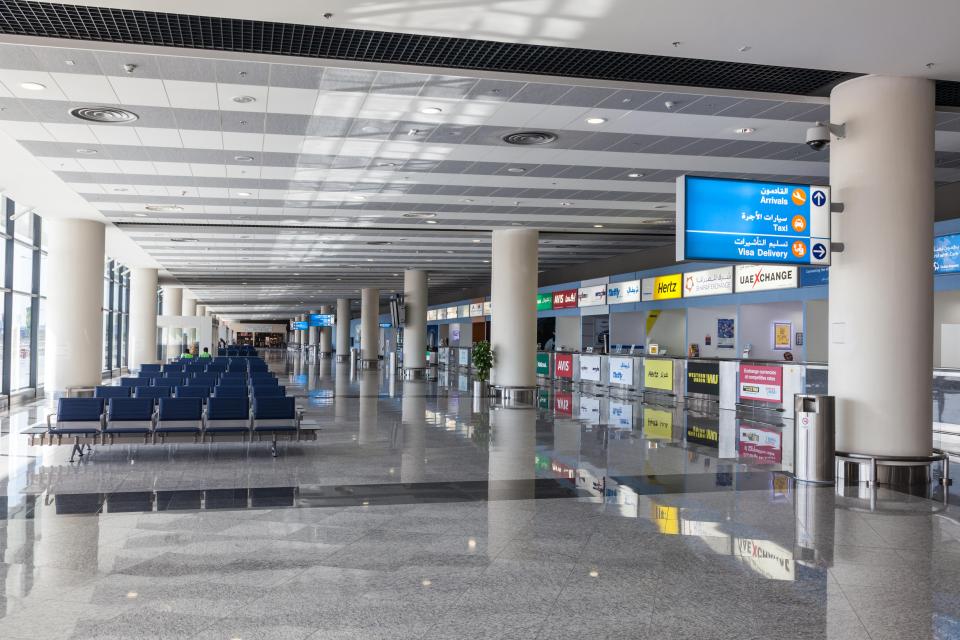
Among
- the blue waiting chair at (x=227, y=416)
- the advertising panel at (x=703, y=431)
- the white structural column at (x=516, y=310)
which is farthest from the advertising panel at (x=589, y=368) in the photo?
the blue waiting chair at (x=227, y=416)

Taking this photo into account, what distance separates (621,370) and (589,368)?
6.69 ft

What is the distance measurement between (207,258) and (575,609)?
25.9m

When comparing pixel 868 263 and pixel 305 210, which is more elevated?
pixel 305 210

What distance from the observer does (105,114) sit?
10.1m

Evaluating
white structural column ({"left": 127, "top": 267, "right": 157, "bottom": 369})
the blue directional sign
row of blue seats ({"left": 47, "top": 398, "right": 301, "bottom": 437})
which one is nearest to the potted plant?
row of blue seats ({"left": 47, "top": 398, "right": 301, "bottom": 437})

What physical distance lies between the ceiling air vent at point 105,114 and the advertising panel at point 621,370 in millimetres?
15098

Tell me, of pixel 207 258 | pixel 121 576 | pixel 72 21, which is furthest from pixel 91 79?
pixel 207 258

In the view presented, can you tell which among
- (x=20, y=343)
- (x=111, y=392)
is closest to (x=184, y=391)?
(x=111, y=392)

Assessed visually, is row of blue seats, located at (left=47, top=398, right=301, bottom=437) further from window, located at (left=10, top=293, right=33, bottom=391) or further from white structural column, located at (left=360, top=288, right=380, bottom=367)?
white structural column, located at (left=360, top=288, right=380, bottom=367)

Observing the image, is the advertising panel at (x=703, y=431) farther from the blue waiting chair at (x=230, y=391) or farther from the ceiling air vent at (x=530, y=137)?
the blue waiting chair at (x=230, y=391)

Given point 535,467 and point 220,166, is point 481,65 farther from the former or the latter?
point 220,166

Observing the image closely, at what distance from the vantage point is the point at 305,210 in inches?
687

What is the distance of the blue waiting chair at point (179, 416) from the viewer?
9.92 m

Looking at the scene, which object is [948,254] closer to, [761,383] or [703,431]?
[761,383]
